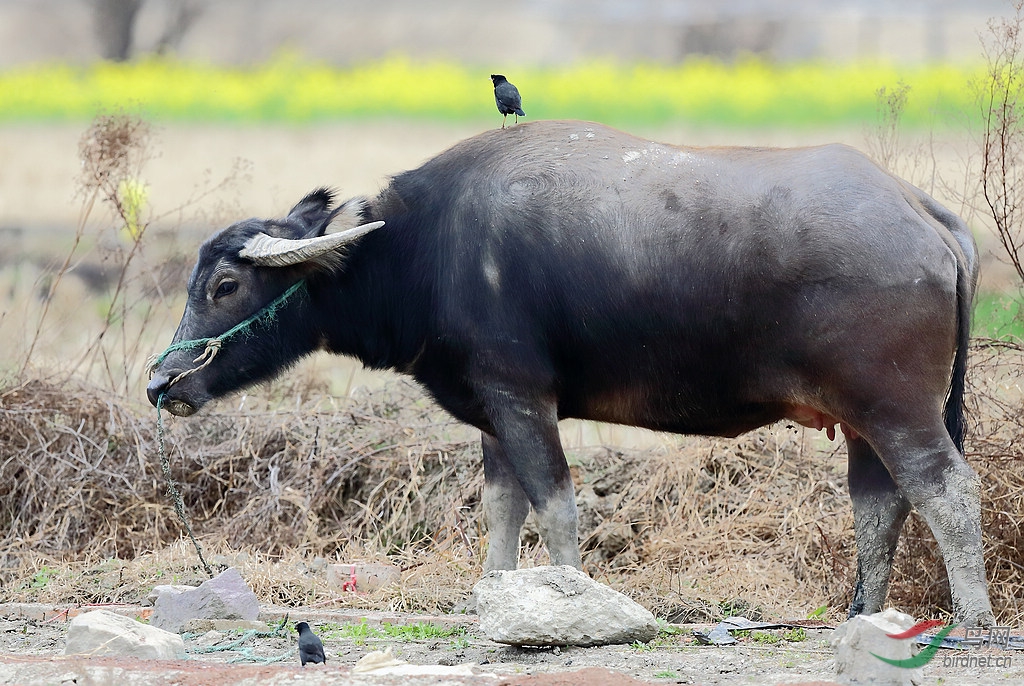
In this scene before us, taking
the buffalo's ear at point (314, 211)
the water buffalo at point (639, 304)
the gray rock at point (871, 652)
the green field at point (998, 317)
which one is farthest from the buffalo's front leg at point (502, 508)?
the green field at point (998, 317)

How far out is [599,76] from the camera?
21266 millimetres

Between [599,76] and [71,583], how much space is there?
15547mm

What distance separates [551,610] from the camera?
516 cm

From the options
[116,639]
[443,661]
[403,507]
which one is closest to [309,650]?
[443,661]

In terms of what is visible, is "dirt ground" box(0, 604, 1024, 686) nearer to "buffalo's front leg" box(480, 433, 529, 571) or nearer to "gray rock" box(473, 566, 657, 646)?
"gray rock" box(473, 566, 657, 646)

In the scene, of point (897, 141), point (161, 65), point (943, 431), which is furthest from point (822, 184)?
point (161, 65)

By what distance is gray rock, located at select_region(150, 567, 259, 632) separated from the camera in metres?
5.99

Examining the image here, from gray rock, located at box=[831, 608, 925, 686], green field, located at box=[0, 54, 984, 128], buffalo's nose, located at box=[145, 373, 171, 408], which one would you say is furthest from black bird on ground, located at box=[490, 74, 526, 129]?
green field, located at box=[0, 54, 984, 128]

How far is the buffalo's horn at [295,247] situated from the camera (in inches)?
245

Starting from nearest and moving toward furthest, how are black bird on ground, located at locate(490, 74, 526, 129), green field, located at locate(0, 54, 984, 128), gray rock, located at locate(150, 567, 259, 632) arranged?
gray rock, located at locate(150, 567, 259, 632) < black bird on ground, located at locate(490, 74, 526, 129) < green field, located at locate(0, 54, 984, 128)

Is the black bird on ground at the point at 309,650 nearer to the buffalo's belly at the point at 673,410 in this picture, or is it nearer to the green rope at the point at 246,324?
the buffalo's belly at the point at 673,410

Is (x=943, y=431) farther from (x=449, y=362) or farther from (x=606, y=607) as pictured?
(x=449, y=362)

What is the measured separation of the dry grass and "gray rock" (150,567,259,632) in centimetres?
94

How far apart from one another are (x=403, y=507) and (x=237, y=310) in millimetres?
2294
